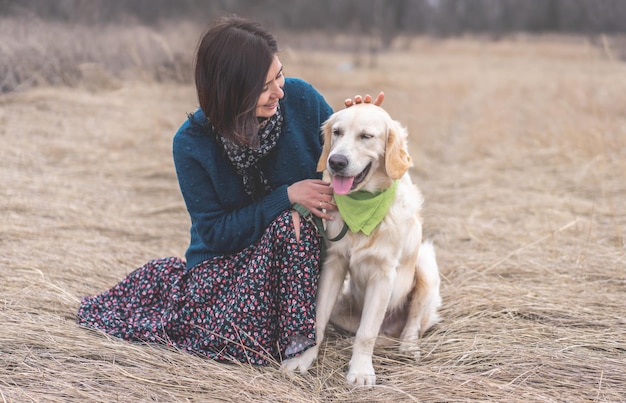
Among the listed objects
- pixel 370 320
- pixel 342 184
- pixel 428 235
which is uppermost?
pixel 342 184

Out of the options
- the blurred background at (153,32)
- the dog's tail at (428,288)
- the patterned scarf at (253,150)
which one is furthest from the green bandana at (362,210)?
the blurred background at (153,32)

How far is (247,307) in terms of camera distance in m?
2.38

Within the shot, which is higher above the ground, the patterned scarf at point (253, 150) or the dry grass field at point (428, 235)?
the patterned scarf at point (253, 150)

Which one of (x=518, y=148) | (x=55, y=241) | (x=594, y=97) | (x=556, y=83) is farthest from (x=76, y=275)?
(x=556, y=83)

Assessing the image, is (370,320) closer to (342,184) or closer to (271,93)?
(342,184)

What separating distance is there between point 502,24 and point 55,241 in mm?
33335

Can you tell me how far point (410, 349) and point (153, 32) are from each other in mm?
8478

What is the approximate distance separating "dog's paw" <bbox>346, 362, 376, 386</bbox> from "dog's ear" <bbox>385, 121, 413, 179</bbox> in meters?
0.76

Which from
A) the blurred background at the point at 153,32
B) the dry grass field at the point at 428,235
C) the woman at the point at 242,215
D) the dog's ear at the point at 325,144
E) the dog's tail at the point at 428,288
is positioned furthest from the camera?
the blurred background at the point at 153,32

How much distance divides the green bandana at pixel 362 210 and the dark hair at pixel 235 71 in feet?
1.42

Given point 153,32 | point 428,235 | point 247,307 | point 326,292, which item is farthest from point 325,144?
point 153,32

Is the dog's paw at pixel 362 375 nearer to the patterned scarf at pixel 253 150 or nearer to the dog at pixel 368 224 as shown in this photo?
the dog at pixel 368 224

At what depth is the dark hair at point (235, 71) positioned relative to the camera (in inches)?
90.3

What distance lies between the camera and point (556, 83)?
11.9 meters
